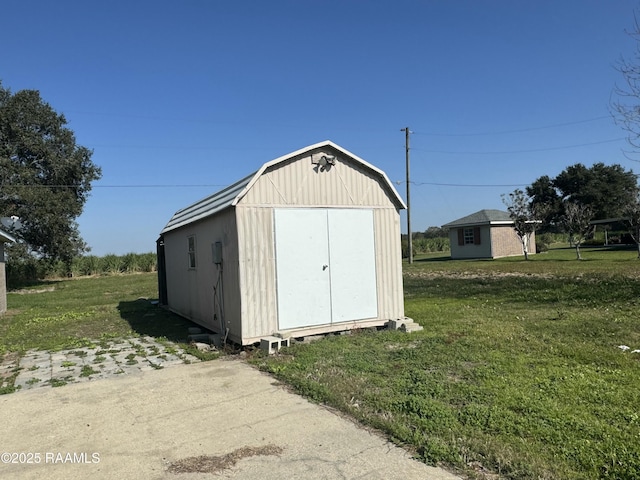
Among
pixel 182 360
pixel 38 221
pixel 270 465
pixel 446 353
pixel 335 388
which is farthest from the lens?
pixel 38 221

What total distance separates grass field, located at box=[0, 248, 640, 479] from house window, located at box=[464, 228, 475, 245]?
21.3 m

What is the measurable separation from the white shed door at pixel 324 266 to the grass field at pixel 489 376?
0.54 m

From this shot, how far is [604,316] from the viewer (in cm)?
866

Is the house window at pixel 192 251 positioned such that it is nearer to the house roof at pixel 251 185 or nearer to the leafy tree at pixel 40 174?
the house roof at pixel 251 185

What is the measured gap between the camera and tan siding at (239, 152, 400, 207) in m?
7.51

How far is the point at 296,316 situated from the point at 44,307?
11.4 meters

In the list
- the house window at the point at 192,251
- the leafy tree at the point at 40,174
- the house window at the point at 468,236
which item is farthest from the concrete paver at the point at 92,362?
the house window at the point at 468,236

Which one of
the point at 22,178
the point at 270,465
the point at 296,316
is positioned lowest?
the point at 270,465

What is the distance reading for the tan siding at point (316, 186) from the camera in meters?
7.51

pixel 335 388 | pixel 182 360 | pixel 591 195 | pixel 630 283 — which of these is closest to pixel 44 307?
pixel 182 360

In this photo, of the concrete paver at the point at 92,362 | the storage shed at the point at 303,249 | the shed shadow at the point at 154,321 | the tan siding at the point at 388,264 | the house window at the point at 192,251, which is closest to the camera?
the concrete paver at the point at 92,362

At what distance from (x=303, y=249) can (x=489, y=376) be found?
12.1 ft

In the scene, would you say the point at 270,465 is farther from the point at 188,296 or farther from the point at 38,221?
the point at 38,221

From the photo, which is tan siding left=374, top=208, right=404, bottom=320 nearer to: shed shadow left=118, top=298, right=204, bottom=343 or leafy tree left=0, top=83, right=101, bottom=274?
shed shadow left=118, top=298, right=204, bottom=343
